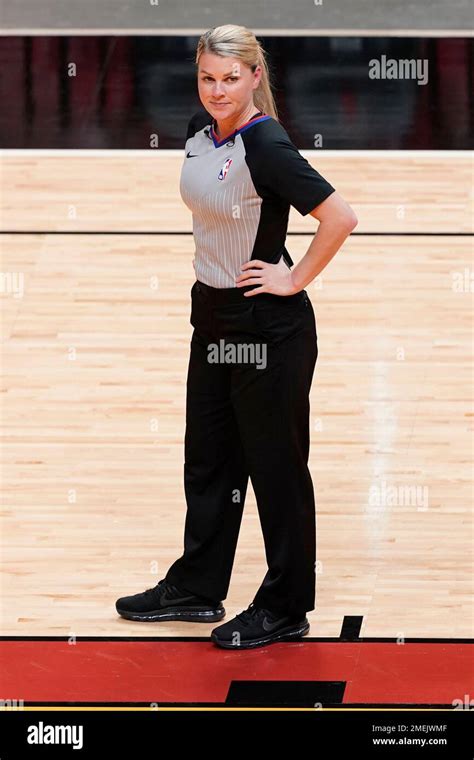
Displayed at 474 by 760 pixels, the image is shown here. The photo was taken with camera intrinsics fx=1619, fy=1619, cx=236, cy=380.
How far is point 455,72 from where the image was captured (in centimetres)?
1206

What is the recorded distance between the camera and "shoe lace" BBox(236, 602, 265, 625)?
15.4 ft

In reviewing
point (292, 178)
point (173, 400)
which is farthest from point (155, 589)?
point (173, 400)

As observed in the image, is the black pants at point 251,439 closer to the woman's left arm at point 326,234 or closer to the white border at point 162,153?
the woman's left arm at point 326,234

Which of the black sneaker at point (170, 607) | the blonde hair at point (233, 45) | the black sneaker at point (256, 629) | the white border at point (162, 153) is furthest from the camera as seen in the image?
the white border at point (162, 153)

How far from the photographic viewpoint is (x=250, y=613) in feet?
15.5

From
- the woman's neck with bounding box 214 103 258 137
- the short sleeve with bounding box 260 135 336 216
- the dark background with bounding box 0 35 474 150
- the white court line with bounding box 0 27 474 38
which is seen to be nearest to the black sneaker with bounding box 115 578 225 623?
the short sleeve with bounding box 260 135 336 216

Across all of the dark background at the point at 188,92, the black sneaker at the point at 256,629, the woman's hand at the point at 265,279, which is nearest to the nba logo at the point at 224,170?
the woman's hand at the point at 265,279

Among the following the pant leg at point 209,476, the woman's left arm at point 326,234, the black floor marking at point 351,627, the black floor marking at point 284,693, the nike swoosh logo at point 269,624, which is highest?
the woman's left arm at point 326,234

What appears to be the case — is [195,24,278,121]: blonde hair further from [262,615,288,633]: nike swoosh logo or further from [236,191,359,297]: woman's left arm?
[262,615,288,633]: nike swoosh logo

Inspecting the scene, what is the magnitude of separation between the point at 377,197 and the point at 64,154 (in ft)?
6.93

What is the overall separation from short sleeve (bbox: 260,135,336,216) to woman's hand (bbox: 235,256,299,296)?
21 centimetres

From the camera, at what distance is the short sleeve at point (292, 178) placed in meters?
4.29

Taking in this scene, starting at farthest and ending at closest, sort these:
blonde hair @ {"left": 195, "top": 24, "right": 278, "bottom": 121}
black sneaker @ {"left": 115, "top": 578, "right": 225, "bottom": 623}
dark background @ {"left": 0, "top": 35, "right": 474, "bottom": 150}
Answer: dark background @ {"left": 0, "top": 35, "right": 474, "bottom": 150}
black sneaker @ {"left": 115, "top": 578, "right": 225, "bottom": 623}
blonde hair @ {"left": 195, "top": 24, "right": 278, "bottom": 121}
